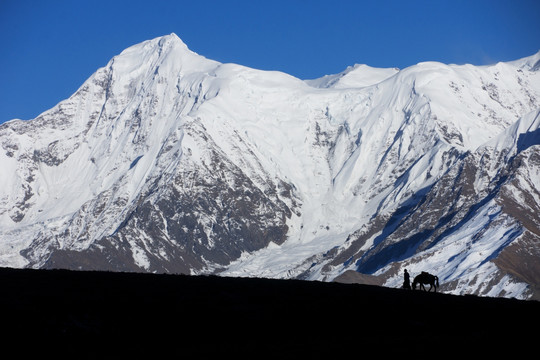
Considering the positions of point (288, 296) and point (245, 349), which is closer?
point (245, 349)

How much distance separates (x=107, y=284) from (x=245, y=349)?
1732cm

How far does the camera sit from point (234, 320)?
183ft

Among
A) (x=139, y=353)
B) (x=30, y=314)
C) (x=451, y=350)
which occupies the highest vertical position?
(x=30, y=314)

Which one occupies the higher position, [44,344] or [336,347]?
[44,344]

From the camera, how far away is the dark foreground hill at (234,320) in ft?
163

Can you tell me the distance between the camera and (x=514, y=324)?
58.6m

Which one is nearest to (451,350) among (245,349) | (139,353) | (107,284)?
(245,349)

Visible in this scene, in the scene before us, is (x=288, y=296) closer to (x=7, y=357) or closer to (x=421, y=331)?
(x=421, y=331)

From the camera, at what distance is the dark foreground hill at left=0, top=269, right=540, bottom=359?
49.7 metres

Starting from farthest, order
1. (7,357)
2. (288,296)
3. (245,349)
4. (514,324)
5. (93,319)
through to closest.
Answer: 1. (288,296)
2. (514,324)
3. (93,319)
4. (245,349)
5. (7,357)

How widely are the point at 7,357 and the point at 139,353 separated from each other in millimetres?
5287

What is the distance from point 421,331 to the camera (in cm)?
5625

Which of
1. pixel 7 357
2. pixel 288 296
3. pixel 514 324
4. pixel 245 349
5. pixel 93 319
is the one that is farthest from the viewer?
pixel 288 296

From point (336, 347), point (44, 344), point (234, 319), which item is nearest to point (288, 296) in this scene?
point (234, 319)
